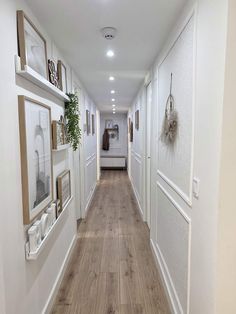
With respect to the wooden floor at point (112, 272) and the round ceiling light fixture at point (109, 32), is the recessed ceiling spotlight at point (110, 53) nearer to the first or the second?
the round ceiling light fixture at point (109, 32)

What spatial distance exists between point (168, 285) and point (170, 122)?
1428mm

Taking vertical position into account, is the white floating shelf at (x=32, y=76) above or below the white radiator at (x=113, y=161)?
above

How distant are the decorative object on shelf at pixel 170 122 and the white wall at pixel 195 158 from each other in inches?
4.1

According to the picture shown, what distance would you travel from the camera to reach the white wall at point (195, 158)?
3.65 feet

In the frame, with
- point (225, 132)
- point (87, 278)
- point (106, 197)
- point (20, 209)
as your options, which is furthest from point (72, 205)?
point (106, 197)

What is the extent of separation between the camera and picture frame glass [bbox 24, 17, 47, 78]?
1471mm

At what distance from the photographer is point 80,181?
394cm

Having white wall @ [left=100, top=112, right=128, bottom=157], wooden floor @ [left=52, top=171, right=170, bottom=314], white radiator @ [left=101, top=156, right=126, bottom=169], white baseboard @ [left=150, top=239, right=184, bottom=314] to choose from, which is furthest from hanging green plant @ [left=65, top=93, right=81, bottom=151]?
white wall @ [left=100, top=112, right=128, bottom=157]

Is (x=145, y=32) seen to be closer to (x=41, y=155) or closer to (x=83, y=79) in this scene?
(x=41, y=155)

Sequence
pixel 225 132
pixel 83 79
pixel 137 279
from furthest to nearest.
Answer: pixel 83 79, pixel 137 279, pixel 225 132

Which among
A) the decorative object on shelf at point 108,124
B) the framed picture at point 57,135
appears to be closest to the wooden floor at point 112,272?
the framed picture at point 57,135

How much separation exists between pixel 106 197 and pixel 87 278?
307 centimetres

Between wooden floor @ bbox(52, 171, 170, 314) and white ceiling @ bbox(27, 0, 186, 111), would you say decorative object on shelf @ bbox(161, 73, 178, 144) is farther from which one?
wooden floor @ bbox(52, 171, 170, 314)

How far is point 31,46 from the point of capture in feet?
5.08
